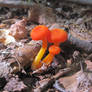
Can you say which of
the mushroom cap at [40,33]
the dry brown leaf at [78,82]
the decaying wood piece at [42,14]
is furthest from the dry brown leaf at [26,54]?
the decaying wood piece at [42,14]

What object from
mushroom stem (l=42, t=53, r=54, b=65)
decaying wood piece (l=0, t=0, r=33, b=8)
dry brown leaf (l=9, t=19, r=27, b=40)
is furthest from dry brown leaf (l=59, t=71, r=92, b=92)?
decaying wood piece (l=0, t=0, r=33, b=8)

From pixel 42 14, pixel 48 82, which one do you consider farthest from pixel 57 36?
pixel 42 14

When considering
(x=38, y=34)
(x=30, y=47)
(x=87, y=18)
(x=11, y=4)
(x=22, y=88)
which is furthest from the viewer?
(x=11, y=4)

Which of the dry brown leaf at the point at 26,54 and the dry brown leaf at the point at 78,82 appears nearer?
the dry brown leaf at the point at 78,82

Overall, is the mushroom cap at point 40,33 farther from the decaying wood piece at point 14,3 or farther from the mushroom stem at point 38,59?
the decaying wood piece at point 14,3

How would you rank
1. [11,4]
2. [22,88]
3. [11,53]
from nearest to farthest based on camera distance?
[22,88]
[11,53]
[11,4]

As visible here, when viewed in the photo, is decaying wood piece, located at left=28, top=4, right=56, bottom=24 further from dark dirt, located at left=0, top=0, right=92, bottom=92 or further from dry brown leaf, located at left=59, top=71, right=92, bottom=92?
dry brown leaf, located at left=59, top=71, right=92, bottom=92

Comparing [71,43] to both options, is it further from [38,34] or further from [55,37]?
[38,34]

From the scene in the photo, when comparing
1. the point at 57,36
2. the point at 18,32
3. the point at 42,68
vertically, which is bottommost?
the point at 42,68

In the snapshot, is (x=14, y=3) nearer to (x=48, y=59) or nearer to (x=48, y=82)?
(x=48, y=59)

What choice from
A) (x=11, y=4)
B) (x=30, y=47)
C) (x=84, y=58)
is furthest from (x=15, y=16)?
(x=84, y=58)

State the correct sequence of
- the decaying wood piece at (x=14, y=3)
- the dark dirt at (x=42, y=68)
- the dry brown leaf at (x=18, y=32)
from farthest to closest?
1. the decaying wood piece at (x=14, y=3)
2. the dry brown leaf at (x=18, y=32)
3. the dark dirt at (x=42, y=68)
